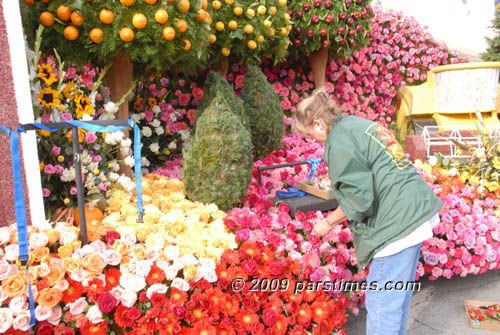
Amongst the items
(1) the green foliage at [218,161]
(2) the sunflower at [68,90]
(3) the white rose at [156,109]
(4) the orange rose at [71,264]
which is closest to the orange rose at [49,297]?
(4) the orange rose at [71,264]

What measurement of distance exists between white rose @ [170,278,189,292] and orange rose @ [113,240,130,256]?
342mm

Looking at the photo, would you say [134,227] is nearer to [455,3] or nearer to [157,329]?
[157,329]

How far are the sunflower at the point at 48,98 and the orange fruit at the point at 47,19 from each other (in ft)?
1.39

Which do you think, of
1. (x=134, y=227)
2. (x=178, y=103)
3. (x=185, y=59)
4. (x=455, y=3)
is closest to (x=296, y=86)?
(x=178, y=103)

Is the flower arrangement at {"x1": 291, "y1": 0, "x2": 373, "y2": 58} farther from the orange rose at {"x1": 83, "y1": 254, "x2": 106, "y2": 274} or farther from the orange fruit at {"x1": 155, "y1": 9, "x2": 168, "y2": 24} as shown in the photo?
the orange rose at {"x1": 83, "y1": 254, "x2": 106, "y2": 274}

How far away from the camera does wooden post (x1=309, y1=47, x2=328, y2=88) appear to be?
565cm

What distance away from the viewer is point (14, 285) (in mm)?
1799

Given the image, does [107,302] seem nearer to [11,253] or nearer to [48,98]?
[11,253]

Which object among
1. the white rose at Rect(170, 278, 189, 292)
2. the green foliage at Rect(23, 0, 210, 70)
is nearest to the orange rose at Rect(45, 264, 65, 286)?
the white rose at Rect(170, 278, 189, 292)

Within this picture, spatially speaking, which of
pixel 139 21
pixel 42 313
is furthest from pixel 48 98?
pixel 42 313

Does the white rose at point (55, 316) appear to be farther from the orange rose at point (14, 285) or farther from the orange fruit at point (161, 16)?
the orange fruit at point (161, 16)

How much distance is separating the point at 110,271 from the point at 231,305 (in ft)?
2.12

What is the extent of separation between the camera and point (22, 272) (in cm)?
186

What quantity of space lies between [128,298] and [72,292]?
0.27 metres
